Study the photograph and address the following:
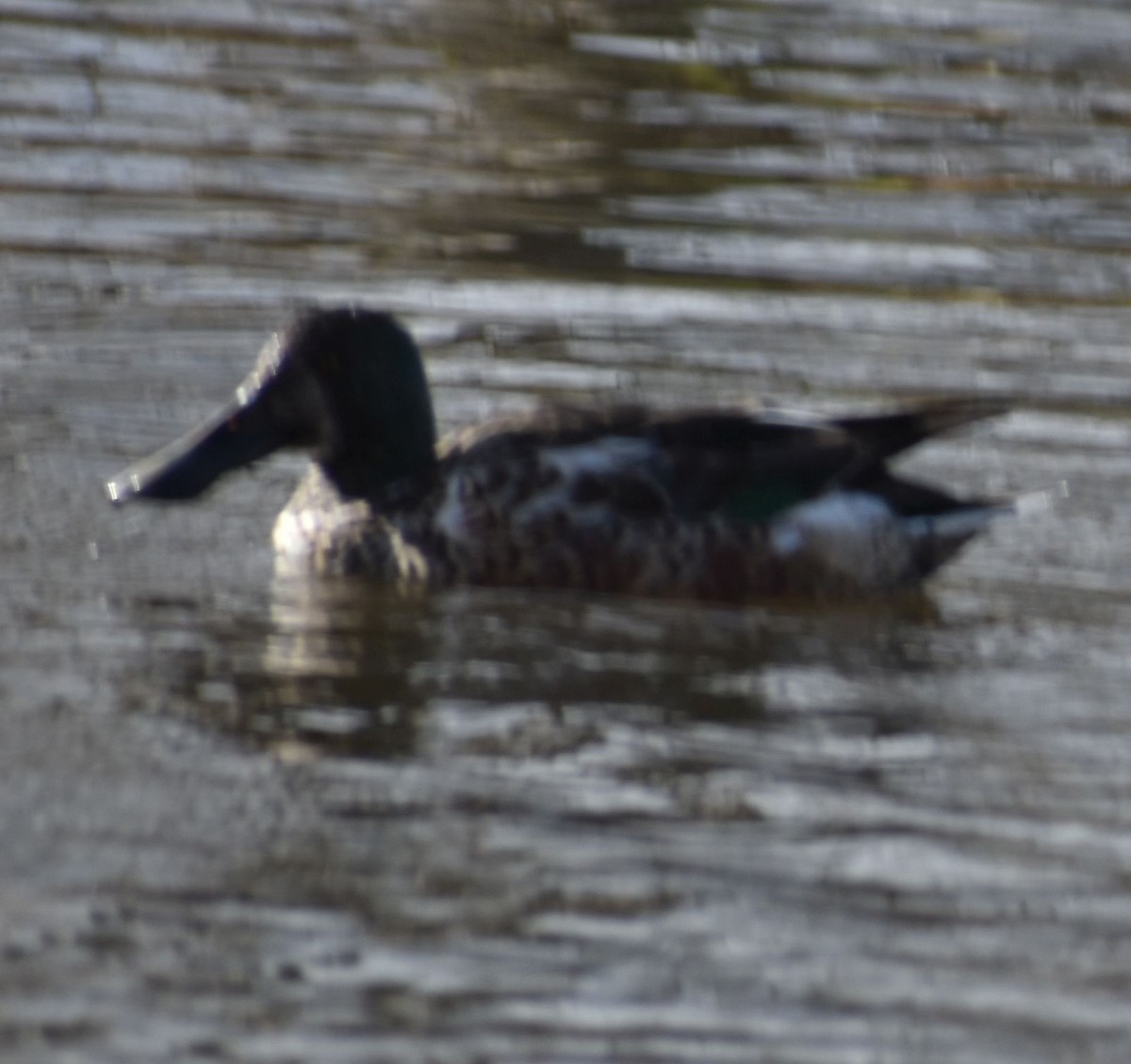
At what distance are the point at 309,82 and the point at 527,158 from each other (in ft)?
4.90

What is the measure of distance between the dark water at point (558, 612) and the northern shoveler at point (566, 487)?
0.47ft

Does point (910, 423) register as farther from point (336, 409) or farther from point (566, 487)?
point (336, 409)

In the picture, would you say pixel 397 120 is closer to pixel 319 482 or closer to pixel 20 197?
pixel 20 197

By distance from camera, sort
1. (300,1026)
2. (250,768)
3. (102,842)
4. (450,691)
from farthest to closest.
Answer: (450,691)
(250,768)
(102,842)
(300,1026)

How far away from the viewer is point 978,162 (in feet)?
41.4

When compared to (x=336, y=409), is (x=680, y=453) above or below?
above

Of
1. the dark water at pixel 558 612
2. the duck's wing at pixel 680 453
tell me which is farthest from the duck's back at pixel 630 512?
the dark water at pixel 558 612

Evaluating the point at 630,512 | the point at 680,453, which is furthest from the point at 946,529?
the point at 630,512

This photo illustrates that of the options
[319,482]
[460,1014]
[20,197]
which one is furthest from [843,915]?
[20,197]

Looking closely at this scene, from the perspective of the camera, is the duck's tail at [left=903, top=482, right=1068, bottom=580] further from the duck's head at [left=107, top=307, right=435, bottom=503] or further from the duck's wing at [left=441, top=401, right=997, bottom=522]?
the duck's head at [left=107, top=307, right=435, bottom=503]

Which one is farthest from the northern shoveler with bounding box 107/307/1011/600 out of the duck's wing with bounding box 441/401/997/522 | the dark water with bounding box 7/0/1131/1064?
the dark water with bounding box 7/0/1131/1064

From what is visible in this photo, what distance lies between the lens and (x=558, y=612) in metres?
7.70

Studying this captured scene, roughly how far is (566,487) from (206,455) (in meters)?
1.00

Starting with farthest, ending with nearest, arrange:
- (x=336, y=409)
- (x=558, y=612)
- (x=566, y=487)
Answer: (x=336, y=409) → (x=566, y=487) → (x=558, y=612)
